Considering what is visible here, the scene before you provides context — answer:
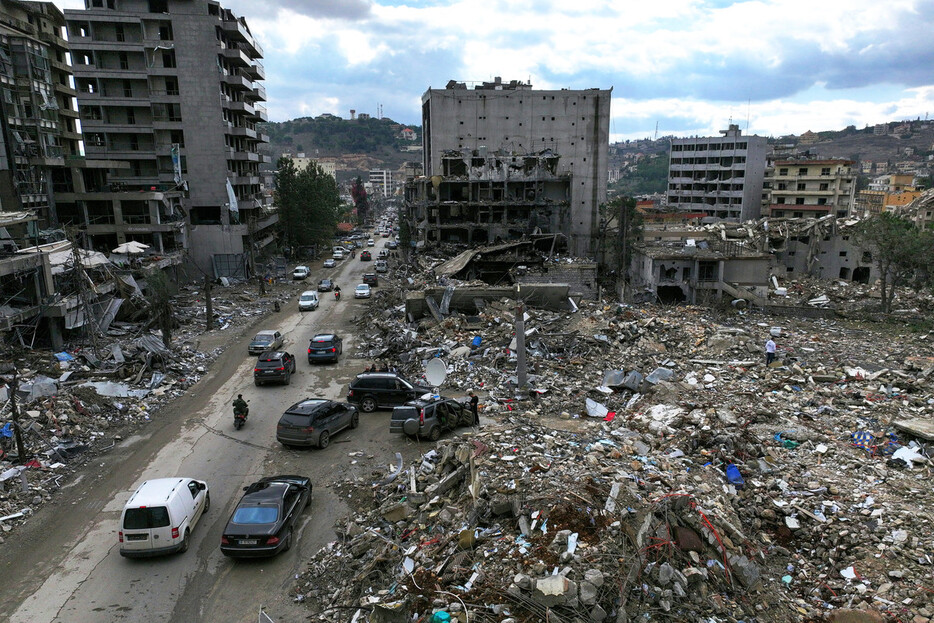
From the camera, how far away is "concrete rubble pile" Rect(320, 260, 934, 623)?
864cm

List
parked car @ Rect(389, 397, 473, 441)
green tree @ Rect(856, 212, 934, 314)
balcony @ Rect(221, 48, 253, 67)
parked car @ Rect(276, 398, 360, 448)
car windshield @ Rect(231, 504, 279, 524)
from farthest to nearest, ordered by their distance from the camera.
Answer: balcony @ Rect(221, 48, 253, 67)
green tree @ Rect(856, 212, 934, 314)
parked car @ Rect(389, 397, 473, 441)
parked car @ Rect(276, 398, 360, 448)
car windshield @ Rect(231, 504, 279, 524)

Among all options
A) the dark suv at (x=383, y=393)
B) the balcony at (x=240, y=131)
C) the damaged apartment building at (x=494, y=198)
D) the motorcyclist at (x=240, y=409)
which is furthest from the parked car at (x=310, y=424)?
the balcony at (x=240, y=131)

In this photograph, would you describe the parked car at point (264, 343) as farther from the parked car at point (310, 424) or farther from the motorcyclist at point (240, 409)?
the parked car at point (310, 424)

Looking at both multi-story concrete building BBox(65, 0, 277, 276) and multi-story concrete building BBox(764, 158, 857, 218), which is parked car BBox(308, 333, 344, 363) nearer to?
multi-story concrete building BBox(65, 0, 277, 276)

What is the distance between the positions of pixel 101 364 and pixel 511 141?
2140 inches

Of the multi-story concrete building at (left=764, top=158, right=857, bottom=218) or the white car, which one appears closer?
the white car

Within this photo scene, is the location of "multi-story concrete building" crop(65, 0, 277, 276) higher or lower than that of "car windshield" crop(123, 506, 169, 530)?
higher

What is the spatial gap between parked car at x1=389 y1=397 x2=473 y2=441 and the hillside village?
0.34 m

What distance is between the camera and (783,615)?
8.84m

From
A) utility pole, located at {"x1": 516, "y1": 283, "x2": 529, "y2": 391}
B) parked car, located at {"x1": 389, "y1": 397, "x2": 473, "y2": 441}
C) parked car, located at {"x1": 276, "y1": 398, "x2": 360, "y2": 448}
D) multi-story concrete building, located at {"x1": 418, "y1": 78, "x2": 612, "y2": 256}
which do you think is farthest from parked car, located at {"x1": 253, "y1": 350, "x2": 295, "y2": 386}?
multi-story concrete building, located at {"x1": 418, "y1": 78, "x2": 612, "y2": 256}

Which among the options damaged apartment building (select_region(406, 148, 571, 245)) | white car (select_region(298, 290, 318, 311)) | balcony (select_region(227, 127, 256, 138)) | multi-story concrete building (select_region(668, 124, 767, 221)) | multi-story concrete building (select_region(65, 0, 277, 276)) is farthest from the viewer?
multi-story concrete building (select_region(668, 124, 767, 221))

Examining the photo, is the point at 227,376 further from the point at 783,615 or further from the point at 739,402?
the point at 783,615

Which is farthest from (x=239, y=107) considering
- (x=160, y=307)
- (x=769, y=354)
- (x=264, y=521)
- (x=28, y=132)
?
(x=264, y=521)

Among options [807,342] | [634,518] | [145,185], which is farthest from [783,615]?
[145,185]
